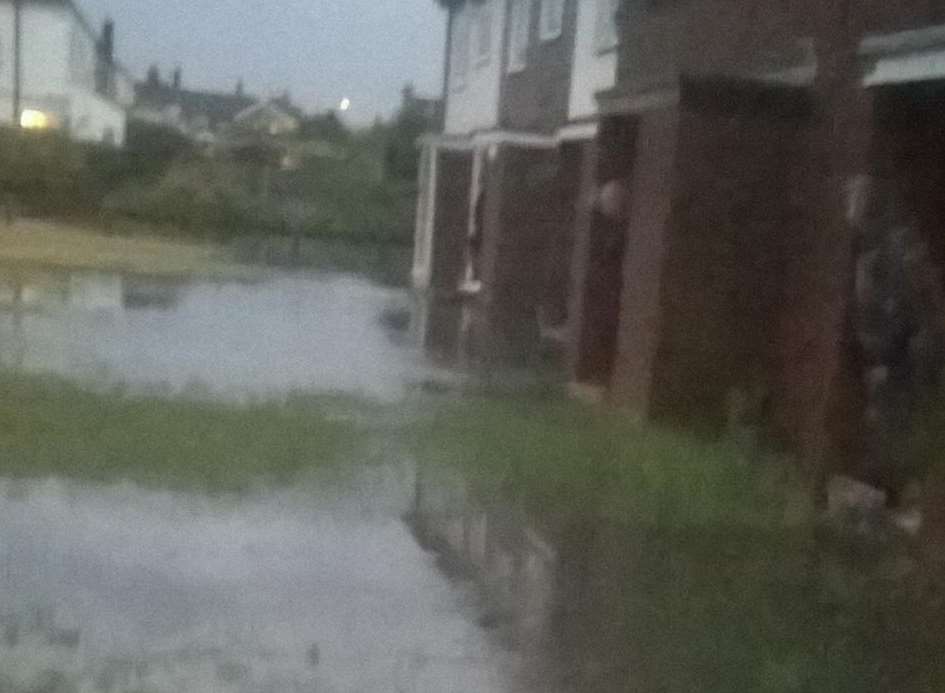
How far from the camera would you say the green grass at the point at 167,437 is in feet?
30.5

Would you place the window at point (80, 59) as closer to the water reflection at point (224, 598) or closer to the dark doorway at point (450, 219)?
the dark doorway at point (450, 219)

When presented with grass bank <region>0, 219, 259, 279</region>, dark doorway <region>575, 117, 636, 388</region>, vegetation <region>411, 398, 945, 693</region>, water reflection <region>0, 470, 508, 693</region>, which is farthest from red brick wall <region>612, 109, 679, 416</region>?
grass bank <region>0, 219, 259, 279</region>

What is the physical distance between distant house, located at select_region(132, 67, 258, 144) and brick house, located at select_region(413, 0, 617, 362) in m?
9.80

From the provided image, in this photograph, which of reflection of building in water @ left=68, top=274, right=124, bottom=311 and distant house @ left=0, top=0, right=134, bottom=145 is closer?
reflection of building in water @ left=68, top=274, right=124, bottom=311

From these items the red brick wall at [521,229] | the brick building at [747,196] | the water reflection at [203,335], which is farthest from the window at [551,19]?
the brick building at [747,196]

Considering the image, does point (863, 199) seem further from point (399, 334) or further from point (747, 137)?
point (399, 334)

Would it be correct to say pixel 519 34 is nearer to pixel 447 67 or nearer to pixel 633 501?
pixel 447 67

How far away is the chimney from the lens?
38688 millimetres

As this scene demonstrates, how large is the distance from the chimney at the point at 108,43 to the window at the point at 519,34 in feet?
57.2

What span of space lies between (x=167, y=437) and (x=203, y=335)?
241 inches

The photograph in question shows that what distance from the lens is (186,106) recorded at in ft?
134

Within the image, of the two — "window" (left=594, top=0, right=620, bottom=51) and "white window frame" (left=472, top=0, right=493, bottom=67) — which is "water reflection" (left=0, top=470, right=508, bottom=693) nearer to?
"window" (left=594, top=0, right=620, bottom=51)

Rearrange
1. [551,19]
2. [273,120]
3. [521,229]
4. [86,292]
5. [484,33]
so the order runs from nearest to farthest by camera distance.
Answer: [86,292], [521,229], [551,19], [484,33], [273,120]

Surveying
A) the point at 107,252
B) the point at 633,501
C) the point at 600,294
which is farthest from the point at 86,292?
the point at 633,501
